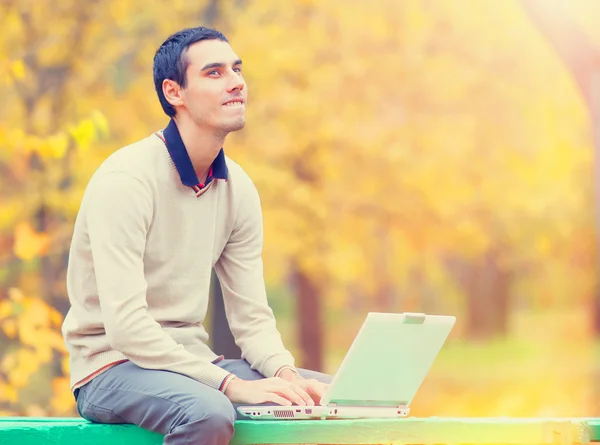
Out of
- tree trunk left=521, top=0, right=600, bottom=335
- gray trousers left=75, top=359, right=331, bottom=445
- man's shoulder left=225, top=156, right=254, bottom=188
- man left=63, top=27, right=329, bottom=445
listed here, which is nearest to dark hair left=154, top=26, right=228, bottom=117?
man left=63, top=27, right=329, bottom=445

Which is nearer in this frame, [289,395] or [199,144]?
[289,395]

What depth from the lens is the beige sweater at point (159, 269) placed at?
281 cm

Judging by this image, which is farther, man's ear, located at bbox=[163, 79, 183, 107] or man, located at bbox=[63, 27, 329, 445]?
man's ear, located at bbox=[163, 79, 183, 107]

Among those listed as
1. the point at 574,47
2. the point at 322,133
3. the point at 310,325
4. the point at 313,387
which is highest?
the point at 574,47

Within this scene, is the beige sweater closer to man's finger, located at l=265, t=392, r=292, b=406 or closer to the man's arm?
the man's arm

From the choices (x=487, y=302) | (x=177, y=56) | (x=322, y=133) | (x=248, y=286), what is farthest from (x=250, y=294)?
(x=487, y=302)

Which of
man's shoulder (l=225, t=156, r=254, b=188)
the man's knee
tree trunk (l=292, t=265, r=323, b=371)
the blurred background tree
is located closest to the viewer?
the man's knee

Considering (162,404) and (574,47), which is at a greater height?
(574,47)

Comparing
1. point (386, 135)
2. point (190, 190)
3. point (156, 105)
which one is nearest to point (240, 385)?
point (190, 190)

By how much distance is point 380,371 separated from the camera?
286 cm

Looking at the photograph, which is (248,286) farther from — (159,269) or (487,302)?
(487,302)

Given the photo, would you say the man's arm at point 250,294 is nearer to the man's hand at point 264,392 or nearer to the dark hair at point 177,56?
the man's hand at point 264,392

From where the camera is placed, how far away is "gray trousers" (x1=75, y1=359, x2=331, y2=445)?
2672 mm

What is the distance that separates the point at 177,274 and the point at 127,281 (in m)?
0.29
